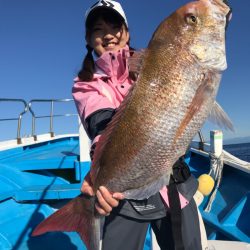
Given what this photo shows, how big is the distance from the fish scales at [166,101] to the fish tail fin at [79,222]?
293 mm

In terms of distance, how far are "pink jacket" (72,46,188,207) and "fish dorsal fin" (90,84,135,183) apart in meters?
0.30

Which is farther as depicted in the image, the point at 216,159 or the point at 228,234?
→ the point at 216,159

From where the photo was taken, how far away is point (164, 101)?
63.1 inches

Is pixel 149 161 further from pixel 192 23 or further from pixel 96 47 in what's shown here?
pixel 96 47

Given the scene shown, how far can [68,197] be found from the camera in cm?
427

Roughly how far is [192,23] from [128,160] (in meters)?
0.92

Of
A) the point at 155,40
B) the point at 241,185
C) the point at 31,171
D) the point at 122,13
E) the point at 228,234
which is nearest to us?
the point at 155,40

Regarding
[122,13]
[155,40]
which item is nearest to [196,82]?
[155,40]

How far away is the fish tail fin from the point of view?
6.41 ft

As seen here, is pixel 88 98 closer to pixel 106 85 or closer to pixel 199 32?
pixel 106 85

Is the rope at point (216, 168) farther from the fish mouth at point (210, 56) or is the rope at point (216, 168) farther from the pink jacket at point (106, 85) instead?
the fish mouth at point (210, 56)

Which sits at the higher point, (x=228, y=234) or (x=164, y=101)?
(x=164, y=101)

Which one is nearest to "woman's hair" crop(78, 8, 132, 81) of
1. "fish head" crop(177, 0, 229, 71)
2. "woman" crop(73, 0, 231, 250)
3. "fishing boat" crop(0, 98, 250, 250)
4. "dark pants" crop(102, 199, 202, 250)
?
"woman" crop(73, 0, 231, 250)

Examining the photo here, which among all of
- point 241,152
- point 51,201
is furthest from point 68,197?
point 241,152
